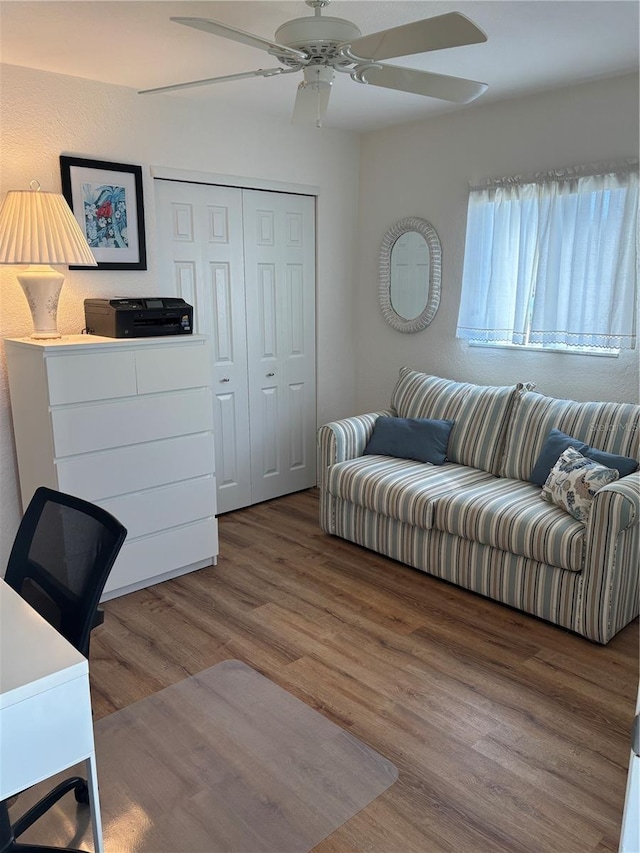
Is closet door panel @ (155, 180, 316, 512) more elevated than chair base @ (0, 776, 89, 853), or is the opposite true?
closet door panel @ (155, 180, 316, 512)

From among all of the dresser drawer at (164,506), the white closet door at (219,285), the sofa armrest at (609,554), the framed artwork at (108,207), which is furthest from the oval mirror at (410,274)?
the sofa armrest at (609,554)

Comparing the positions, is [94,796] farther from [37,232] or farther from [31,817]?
[37,232]

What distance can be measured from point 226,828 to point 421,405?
2601mm

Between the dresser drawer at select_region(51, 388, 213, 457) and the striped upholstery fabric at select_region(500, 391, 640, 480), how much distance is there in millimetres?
1618

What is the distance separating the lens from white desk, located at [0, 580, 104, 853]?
46.9 inches

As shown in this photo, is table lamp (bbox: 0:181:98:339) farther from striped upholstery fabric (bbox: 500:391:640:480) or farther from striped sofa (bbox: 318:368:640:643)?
striped upholstery fabric (bbox: 500:391:640:480)

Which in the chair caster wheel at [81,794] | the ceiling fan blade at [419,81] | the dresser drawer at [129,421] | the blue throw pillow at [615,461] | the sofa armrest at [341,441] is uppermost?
the ceiling fan blade at [419,81]

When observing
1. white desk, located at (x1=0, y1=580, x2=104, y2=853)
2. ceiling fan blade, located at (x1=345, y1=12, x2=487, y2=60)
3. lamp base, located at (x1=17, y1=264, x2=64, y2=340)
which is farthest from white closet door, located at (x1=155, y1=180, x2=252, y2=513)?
white desk, located at (x1=0, y1=580, x2=104, y2=853)

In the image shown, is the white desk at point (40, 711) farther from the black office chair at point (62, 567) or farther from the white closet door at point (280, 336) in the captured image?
the white closet door at point (280, 336)

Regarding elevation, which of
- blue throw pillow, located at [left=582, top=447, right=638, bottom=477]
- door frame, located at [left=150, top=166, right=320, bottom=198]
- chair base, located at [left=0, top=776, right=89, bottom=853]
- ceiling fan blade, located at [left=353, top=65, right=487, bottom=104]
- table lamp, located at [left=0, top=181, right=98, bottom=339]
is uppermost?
ceiling fan blade, located at [left=353, top=65, right=487, bottom=104]

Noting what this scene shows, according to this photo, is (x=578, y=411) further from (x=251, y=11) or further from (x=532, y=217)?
(x=251, y=11)

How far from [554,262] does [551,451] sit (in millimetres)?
1066

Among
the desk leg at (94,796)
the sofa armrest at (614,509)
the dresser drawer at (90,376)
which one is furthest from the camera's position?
the dresser drawer at (90,376)

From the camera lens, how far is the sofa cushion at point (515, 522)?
272 centimetres
